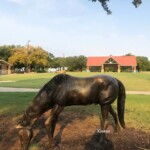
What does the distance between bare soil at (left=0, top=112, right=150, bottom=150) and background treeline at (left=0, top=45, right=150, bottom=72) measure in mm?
74751

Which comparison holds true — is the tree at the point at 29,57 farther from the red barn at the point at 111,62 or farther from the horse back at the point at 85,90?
the horse back at the point at 85,90

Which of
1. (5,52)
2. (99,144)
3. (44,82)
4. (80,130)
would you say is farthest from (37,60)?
(99,144)

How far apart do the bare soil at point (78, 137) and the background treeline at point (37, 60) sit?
7475 centimetres

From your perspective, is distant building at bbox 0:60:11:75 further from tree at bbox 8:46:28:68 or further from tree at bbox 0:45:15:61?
tree at bbox 0:45:15:61

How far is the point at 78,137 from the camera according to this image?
26.3 ft

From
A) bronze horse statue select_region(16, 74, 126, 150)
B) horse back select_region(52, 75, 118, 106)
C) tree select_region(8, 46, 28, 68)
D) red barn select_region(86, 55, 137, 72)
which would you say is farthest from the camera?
red barn select_region(86, 55, 137, 72)

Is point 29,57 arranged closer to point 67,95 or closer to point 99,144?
point 99,144

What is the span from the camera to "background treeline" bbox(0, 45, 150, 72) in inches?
3302

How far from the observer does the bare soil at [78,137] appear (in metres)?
7.22

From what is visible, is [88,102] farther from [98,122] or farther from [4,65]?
[4,65]

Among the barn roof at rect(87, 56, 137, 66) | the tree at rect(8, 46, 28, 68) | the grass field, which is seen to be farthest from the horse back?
the barn roof at rect(87, 56, 137, 66)

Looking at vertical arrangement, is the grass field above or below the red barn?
below

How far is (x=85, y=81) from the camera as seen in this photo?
7020 mm

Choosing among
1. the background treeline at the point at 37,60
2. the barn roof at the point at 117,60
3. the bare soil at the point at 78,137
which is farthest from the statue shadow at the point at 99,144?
the barn roof at the point at 117,60
